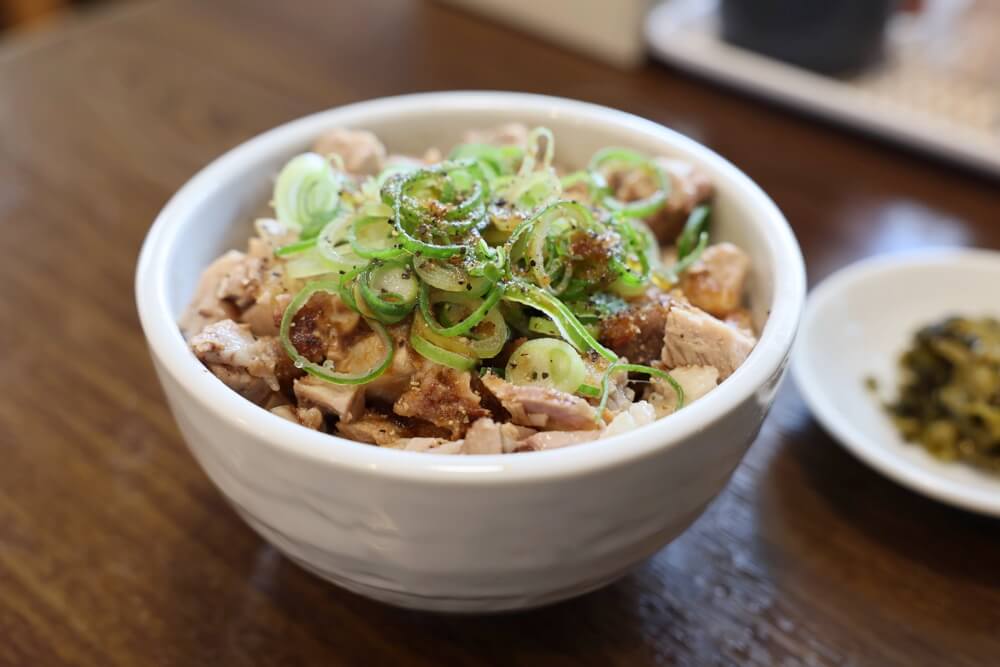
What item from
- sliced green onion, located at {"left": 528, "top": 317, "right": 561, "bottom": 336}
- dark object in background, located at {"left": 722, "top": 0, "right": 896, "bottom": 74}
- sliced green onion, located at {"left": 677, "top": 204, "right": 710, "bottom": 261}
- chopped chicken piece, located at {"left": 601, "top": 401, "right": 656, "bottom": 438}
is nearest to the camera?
chopped chicken piece, located at {"left": 601, "top": 401, "right": 656, "bottom": 438}

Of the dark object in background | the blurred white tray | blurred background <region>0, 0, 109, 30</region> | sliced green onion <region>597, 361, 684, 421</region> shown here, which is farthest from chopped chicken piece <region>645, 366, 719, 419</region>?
blurred background <region>0, 0, 109, 30</region>

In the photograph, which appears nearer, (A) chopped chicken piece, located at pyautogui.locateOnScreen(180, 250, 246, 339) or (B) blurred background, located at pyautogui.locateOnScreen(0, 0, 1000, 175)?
(A) chopped chicken piece, located at pyautogui.locateOnScreen(180, 250, 246, 339)

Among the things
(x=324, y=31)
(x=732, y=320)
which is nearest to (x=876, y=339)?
(x=732, y=320)

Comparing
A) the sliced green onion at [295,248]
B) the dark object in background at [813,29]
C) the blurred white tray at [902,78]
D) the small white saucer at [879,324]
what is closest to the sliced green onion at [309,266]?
the sliced green onion at [295,248]

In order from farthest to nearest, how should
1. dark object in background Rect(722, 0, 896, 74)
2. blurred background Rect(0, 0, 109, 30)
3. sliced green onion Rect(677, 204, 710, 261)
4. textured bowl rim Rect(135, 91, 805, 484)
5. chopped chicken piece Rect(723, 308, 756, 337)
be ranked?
blurred background Rect(0, 0, 109, 30) < dark object in background Rect(722, 0, 896, 74) < sliced green onion Rect(677, 204, 710, 261) < chopped chicken piece Rect(723, 308, 756, 337) < textured bowl rim Rect(135, 91, 805, 484)

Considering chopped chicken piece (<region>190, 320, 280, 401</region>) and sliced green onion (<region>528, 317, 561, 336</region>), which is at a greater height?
sliced green onion (<region>528, 317, 561, 336</region>)

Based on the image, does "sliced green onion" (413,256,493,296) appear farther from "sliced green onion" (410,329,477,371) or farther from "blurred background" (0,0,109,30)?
"blurred background" (0,0,109,30)
